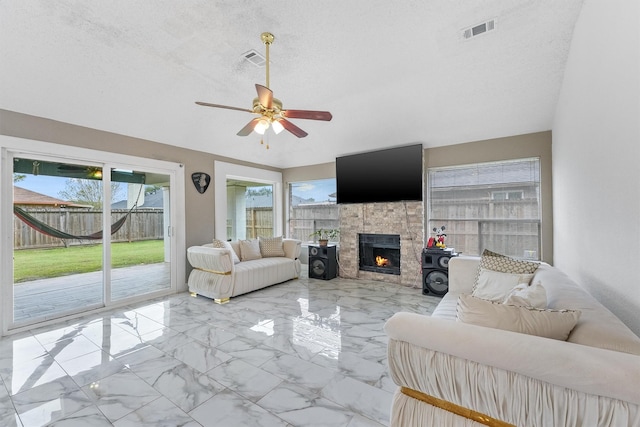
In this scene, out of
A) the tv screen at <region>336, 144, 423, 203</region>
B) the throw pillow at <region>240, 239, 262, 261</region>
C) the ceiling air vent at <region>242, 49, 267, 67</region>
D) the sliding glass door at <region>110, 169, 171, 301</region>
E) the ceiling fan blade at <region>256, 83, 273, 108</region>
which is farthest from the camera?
the throw pillow at <region>240, 239, 262, 261</region>

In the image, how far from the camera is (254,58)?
280cm

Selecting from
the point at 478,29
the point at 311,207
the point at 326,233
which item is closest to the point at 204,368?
the point at 478,29

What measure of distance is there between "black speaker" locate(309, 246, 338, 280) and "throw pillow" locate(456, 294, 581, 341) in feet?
12.8

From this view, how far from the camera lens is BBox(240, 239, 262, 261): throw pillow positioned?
A: 497cm

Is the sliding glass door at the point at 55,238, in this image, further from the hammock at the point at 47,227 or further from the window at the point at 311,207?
the window at the point at 311,207

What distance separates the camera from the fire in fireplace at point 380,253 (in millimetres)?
5102

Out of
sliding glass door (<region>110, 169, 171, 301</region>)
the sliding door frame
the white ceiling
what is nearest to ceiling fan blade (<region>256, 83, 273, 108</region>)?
the white ceiling

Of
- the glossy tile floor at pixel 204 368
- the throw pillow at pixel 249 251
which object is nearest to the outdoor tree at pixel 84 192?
the glossy tile floor at pixel 204 368

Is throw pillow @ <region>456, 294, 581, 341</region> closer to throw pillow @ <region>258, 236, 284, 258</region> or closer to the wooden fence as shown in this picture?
throw pillow @ <region>258, 236, 284, 258</region>

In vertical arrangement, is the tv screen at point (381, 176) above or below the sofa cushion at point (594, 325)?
above

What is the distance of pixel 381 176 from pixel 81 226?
461 centimetres

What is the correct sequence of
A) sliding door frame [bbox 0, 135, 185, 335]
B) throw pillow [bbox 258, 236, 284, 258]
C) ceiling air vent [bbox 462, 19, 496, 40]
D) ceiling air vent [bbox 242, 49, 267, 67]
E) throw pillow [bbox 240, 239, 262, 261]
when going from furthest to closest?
throw pillow [bbox 258, 236, 284, 258] < throw pillow [bbox 240, 239, 262, 261] < sliding door frame [bbox 0, 135, 185, 335] < ceiling air vent [bbox 242, 49, 267, 67] < ceiling air vent [bbox 462, 19, 496, 40]

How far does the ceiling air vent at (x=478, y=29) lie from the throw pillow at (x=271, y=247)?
4.27 metres

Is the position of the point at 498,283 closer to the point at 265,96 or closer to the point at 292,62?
the point at 265,96
